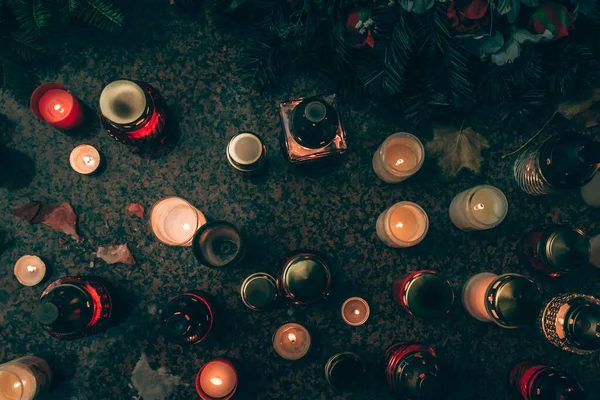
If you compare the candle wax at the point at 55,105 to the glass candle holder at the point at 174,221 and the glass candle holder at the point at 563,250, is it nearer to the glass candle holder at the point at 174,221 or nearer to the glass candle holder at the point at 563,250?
the glass candle holder at the point at 174,221

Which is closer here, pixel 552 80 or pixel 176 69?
pixel 552 80

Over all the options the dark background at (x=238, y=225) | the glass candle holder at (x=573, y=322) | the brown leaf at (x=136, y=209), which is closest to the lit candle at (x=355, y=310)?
the dark background at (x=238, y=225)

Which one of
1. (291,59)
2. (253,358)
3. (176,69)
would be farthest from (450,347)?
(176,69)

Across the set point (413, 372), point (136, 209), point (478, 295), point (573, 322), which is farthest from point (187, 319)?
point (573, 322)

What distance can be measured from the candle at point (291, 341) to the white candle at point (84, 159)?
0.43m

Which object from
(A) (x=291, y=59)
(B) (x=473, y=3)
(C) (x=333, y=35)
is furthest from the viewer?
(A) (x=291, y=59)

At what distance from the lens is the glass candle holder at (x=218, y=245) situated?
0.62 metres

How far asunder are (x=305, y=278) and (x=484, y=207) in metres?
0.31

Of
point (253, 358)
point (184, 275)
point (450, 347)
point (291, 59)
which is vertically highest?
point (291, 59)

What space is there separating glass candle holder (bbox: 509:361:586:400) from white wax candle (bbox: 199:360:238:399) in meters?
0.45

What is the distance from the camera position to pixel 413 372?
0.59 m

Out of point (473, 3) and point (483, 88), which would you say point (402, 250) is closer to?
point (483, 88)

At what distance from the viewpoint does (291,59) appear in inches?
27.3

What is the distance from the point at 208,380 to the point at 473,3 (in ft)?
2.08
